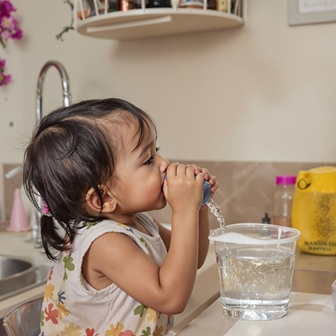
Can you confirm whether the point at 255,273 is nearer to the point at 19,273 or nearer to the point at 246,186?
the point at 19,273

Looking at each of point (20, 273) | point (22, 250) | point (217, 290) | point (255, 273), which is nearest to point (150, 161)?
point (255, 273)

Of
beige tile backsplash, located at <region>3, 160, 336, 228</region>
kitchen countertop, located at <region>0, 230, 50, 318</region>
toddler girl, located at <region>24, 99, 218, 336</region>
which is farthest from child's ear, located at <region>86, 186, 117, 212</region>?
beige tile backsplash, located at <region>3, 160, 336, 228</region>

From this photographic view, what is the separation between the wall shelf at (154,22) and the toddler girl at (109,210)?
2.14ft

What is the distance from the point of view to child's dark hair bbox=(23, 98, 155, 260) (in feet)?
3.34

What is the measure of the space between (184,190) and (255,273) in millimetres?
190

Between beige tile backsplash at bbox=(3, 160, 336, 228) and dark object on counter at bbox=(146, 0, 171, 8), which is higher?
dark object on counter at bbox=(146, 0, 171, 8)

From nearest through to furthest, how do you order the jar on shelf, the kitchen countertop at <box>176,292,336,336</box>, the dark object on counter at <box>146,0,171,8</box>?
the kitchen countertop at <box>176,292,336,336</box> → the dark object on counter at <box>146,0,171,8</box> → the jar on shelf

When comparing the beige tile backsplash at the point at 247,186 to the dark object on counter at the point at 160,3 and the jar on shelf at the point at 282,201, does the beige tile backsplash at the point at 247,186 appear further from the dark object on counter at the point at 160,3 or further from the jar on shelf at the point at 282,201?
the dark object on counter at the point at 160,3

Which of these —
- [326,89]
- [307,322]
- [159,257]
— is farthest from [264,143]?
[307,322]

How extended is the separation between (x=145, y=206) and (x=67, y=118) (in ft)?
0.70

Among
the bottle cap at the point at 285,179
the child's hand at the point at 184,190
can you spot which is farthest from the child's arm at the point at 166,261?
the bottle cap at the point at 285,179

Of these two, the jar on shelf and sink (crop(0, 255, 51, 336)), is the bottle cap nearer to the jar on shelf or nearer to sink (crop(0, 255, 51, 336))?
the jar on shelf

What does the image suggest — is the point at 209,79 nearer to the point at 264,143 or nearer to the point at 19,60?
the point at 264,143

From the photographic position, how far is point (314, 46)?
1755mm
